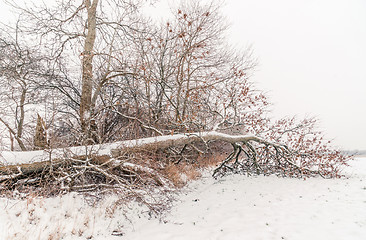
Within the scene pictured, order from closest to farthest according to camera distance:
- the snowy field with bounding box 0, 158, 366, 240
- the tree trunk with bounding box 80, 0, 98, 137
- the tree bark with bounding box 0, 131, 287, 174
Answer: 1. the snowy field with bounding box 0, 158, 366, 240
2. the tree bark with bounding box 0, 131, 287, 174
3. the tree trunk with bounding box 80, 0, 98, 137

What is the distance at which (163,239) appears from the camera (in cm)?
338

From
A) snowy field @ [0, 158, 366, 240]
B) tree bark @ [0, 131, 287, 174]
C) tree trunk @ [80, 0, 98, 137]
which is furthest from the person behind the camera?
tree trunk @ [80, 0, 98, 137]

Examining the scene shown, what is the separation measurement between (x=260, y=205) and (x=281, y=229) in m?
1.13

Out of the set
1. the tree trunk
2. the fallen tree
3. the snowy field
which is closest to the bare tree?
the tree trunk

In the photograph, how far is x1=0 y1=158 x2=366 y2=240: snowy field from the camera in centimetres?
305

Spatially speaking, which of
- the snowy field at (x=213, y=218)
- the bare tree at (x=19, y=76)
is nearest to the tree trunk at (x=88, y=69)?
the bare tree at (x=19, y=76)

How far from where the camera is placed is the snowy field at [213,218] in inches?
120

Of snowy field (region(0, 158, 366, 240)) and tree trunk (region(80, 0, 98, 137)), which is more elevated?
tree trunk (region(80, 0, 98, 137))

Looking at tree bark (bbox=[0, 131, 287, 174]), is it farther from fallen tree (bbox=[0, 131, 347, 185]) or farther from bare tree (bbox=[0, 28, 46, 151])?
bare tree (bbox=[0, 28, 46, 151])

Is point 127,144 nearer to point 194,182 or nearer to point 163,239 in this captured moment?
point 163,239

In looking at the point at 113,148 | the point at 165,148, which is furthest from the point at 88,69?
the point at 165,148

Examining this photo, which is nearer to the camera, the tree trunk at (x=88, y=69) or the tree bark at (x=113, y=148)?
the tree bark at (x=113, y=148)

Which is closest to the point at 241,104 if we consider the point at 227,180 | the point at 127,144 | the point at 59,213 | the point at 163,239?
the point at 227,180

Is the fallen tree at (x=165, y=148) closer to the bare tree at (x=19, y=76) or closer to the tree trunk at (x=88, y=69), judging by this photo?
the tree trunk at (x=88, y=69)
